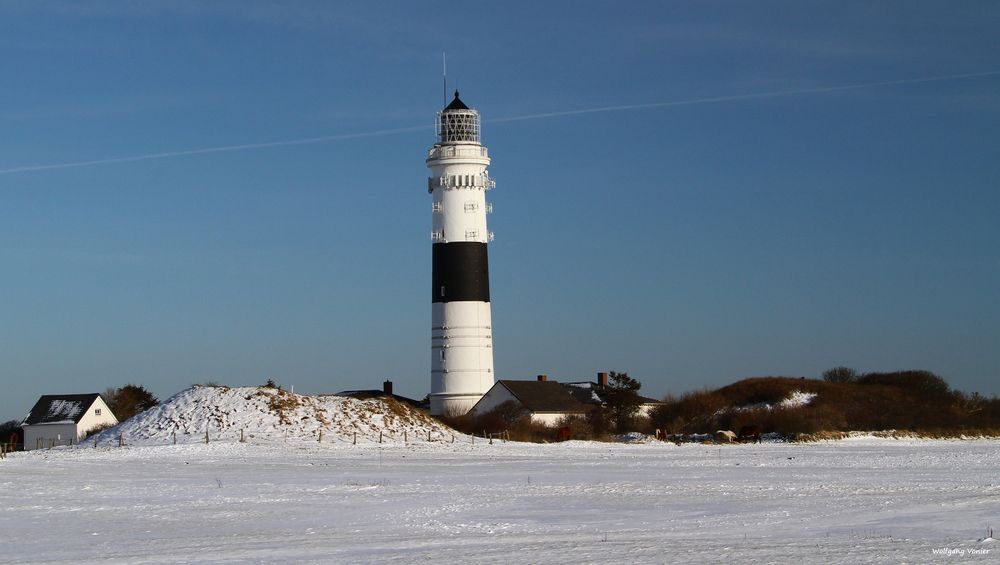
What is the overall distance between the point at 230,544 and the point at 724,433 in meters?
42.9

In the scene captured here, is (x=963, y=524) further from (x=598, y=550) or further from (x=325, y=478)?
(x=325, y=478)

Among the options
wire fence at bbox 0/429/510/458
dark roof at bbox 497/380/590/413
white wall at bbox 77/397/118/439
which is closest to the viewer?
wire fence at bbox 0/429/510/458

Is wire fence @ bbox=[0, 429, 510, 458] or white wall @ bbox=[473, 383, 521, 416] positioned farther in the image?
white wall @ bbox=[473, 383, 521, 416]

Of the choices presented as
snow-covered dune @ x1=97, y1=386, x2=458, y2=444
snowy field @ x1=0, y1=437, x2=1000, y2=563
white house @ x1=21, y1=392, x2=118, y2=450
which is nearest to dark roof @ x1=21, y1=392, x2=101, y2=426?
white house @ x1=21, y1=392, x2=118, y2=450

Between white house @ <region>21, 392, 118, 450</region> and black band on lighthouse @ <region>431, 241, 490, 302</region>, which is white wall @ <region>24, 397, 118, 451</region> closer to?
white house @ <region>21, 392, 118, 450</region>

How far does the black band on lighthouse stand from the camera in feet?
217

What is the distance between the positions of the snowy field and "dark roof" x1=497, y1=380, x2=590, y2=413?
30224 mm

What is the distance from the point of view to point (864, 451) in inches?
1927

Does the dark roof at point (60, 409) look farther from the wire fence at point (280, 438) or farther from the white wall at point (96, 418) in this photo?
the wire fence at point (280, 438)

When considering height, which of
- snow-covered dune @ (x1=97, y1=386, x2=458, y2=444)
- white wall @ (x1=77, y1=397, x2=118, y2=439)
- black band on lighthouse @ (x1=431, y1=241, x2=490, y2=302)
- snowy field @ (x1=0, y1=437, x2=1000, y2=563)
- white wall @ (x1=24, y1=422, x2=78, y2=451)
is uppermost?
black band on lighthouse @ (x1=431, y1=241, x2=490, y2=302)

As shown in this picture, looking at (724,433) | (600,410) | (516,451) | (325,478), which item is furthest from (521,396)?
(325,478)

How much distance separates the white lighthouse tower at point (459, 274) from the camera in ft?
217

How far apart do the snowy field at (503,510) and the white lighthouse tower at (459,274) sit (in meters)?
25.6

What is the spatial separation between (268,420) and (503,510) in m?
32.5
